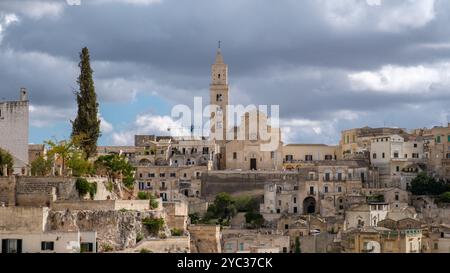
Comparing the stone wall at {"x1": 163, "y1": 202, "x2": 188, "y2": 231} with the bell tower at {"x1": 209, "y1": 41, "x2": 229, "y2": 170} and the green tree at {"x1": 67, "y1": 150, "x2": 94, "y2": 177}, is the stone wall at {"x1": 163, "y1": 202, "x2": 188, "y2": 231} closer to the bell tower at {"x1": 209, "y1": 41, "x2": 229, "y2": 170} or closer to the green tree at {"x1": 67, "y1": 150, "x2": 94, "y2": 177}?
the green tree at {"x1": 67, "y1": 150, "x2": 94, "y2": 177}

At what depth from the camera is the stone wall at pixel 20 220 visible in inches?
1325

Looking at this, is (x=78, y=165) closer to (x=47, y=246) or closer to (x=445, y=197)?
(x=47, y=246)

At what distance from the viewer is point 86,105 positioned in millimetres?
43125

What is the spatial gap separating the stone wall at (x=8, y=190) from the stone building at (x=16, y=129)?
15.4ft

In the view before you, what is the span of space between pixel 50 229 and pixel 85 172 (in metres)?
6.80

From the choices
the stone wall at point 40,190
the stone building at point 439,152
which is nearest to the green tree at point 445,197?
the stone building at point 439,152

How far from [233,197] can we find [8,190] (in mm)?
31226

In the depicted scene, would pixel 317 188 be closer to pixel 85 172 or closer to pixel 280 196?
pixel 280 196

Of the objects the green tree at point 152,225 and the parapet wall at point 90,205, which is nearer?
the parapet wall at point 90,205

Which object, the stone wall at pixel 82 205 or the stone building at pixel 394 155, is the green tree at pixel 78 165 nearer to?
the stone wall at pixel 82 205

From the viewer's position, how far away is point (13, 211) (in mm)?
33875

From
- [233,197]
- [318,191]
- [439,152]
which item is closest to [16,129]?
[233,197]

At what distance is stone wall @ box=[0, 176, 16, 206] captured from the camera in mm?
37031
